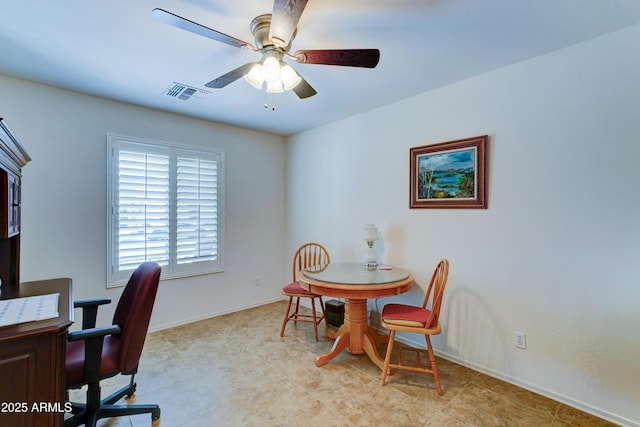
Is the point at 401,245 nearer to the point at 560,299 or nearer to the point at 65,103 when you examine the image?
the point at 560,299

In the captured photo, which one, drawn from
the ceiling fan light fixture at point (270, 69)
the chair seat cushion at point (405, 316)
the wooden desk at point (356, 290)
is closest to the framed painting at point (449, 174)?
the wooden desk at point (356, 290)

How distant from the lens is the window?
3035 millimetres

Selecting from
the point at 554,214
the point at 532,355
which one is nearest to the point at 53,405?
the point at 532,355

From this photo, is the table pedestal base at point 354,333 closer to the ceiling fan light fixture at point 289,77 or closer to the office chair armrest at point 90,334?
the office chair armrest at point 90,334

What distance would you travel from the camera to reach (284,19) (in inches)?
54.6

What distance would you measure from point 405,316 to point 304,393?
3.11 feet

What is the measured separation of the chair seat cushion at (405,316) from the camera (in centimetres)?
218

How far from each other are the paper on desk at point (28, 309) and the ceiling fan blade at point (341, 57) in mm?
1840

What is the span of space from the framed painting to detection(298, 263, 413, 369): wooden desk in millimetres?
765

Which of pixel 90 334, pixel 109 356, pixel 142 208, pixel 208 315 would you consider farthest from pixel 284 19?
pixel 208 315

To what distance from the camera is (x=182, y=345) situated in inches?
114

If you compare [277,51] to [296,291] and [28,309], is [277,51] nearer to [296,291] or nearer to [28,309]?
[28,309]

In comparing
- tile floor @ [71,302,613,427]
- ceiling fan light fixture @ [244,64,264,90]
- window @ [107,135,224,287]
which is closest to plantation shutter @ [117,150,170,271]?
window @ [107,135,224,287]

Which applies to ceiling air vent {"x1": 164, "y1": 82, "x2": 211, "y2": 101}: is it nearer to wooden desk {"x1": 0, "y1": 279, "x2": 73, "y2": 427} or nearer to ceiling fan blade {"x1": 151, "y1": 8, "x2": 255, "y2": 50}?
ceiling fan blade {"x1": 151, "y1": 8, "x2": 255, "y2": 50}
